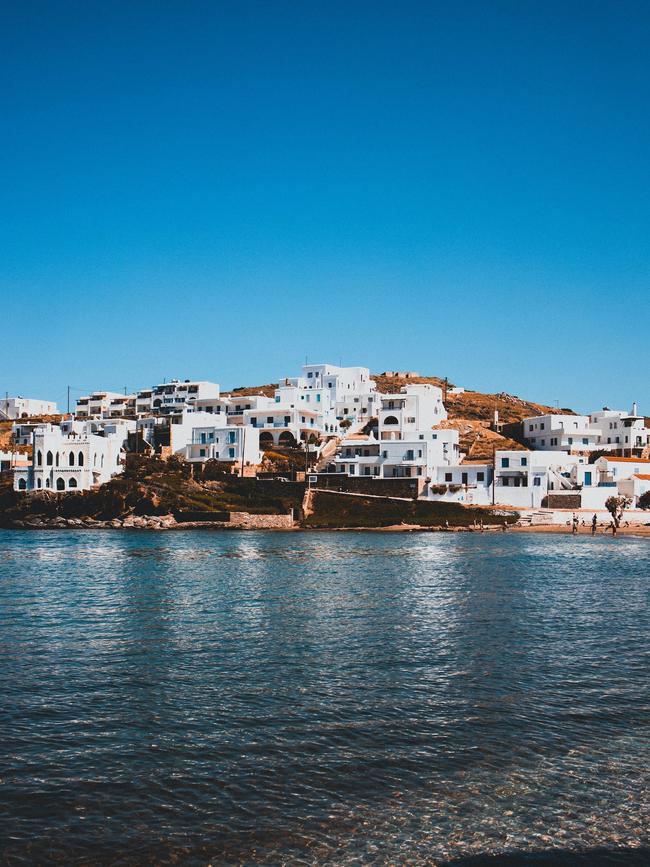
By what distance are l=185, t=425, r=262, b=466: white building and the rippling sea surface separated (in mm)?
72853

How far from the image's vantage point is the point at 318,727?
697 inches

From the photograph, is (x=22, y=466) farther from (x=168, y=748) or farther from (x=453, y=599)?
(x=168, y=748)

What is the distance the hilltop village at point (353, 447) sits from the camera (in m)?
100

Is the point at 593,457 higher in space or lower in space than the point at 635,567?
higher

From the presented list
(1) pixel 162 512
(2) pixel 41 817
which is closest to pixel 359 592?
(2) pixel 41 817

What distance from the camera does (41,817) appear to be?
43.7 feet

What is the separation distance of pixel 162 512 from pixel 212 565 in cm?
4623

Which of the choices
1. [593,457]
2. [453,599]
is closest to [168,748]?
[453,599]

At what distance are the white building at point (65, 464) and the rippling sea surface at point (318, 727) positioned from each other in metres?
69.5

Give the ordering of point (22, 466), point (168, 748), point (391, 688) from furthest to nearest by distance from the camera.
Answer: point (22, 466)
point (391, 688)
point (168, 748)

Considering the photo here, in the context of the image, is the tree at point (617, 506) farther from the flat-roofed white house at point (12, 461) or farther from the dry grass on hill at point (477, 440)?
the flat-roofed white house at point (12, 461)

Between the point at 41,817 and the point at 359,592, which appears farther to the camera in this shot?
the point at 359,592

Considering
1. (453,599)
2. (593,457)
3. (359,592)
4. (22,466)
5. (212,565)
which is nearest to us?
(453,599)

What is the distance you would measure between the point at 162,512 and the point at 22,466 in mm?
22707
